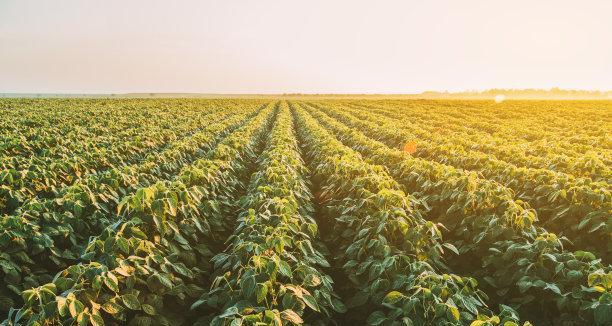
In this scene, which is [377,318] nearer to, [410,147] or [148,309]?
[148,309]

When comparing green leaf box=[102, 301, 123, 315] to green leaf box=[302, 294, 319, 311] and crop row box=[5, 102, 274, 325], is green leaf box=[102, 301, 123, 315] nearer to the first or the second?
crop row box=[5, 102, 274, 325]

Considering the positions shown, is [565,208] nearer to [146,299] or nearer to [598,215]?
[598,215]

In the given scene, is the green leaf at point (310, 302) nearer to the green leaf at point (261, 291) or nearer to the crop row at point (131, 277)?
the green leaf at point (261, 291)

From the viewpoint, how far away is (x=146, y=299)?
153 inches

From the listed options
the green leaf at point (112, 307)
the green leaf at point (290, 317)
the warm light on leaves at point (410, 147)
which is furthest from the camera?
the warm light on leaves at point (410, 147)

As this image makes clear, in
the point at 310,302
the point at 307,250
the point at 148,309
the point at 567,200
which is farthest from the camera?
the point at 567,200

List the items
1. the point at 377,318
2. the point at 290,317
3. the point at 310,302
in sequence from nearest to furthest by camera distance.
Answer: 1. the point at 290,317
2. the point at 310,302
3. the point at 377,318

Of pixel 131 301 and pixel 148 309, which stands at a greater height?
pixel 131 301

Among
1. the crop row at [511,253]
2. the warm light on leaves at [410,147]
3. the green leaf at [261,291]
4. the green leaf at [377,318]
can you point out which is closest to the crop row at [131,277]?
the green leaf at [261,291]

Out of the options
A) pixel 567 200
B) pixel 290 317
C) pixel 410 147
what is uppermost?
pixel 290 317

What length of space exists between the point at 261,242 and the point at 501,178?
6.48 meters

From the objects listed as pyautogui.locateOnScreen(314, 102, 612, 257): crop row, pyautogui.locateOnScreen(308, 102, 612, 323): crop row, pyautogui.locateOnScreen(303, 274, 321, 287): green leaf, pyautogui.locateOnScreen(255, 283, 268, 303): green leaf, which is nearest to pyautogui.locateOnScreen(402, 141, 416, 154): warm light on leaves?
pyautogui.locateOnScreen(314, 102, 612, 257): crop row

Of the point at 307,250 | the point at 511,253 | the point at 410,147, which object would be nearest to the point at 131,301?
the point at 307,250

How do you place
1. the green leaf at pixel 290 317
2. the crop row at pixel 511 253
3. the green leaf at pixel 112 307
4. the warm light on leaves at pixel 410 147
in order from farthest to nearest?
the warm light on leaves at pixel 410 147
the crop row at pixel 511 253
the green leaf at pixel 112 307
the green leaf at pixel 290 317
